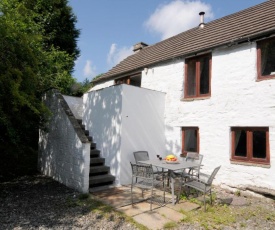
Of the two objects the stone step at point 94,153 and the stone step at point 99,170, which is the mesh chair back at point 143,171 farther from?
the stone step at point 94,153

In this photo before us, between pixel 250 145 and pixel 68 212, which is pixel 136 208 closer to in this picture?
pixel 68 212

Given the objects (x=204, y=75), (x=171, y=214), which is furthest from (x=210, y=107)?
(x=171, y=214)

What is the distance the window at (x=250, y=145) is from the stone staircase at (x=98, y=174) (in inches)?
175

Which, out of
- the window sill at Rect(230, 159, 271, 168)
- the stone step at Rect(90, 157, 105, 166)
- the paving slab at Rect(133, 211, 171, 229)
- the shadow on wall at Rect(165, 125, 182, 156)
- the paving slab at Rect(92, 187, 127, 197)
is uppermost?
the shadow on wall at Rect(165, 125, 182, 156)

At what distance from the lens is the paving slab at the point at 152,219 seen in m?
5.10

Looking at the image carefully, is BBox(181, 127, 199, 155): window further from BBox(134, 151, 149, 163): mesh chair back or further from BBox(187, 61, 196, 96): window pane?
BBox(134, 151, 149, 163): mesh chair back

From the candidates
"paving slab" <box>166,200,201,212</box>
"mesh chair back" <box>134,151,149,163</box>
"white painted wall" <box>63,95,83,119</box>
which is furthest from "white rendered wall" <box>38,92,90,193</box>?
"paving slab" <box>166,200,201,212</box>

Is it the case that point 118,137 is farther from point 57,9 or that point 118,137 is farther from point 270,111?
point 57,9

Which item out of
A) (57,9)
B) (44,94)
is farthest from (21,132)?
(57,9)

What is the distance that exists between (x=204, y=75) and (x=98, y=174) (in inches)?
226

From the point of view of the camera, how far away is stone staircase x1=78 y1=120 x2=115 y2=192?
25.4ft

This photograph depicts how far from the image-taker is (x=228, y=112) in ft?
27.2

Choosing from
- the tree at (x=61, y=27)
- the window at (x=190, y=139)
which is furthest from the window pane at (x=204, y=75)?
the tree at (x=61, y=27)

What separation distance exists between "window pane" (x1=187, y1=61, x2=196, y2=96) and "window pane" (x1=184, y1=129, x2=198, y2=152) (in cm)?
160
